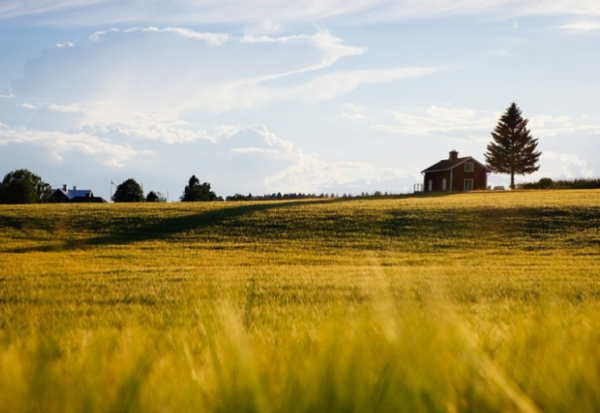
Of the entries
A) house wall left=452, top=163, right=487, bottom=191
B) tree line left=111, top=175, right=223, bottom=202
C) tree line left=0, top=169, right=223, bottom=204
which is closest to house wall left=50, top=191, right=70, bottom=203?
tree line left=0, top=169, right=223, bottom=204

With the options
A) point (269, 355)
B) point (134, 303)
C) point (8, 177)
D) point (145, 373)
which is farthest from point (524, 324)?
point (8, 177)

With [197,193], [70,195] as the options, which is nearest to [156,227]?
[197,193]

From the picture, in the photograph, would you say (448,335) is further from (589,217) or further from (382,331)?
(589,217)

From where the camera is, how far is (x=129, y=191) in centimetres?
9144

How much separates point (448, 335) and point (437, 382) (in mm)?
216

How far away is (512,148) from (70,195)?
88069 millimetres

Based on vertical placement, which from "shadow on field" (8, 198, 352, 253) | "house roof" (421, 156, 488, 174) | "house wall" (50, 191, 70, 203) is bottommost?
"shadow on field" (8, 198, 352, 253)

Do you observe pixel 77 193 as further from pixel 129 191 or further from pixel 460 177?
pixel 460 177

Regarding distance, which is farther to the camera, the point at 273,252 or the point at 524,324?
the point at 273,252

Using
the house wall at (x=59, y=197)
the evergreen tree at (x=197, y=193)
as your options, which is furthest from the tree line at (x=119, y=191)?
the house wall at (x=59, y=197)

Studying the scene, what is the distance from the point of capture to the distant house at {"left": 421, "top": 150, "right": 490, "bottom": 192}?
270ft

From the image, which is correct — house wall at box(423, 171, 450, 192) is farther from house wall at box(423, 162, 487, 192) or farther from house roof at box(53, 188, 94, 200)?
house roof at box(53, 188, 94, 200)

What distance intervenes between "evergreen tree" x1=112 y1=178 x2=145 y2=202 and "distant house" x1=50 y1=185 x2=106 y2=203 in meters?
28.5

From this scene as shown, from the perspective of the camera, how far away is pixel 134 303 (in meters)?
10.9
